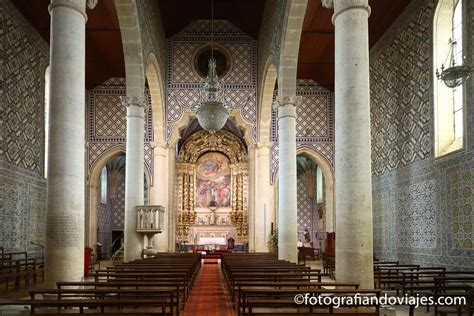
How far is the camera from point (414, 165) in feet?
51.8

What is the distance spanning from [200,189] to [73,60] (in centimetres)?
2531

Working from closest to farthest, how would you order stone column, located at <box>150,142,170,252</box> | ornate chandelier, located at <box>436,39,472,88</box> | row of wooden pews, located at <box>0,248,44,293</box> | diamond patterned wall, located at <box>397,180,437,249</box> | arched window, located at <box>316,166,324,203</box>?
ornate chandelier, located at <box>436,39,472,88</box>
row of wooden pews, located at <box>0,248,44,293</box>
diamond patterned wall, located at <box>397,180,437,249</box>
stone column, located at <box>150,142,170,252</box>
arched window, located at <box>316,166,324,203</box>

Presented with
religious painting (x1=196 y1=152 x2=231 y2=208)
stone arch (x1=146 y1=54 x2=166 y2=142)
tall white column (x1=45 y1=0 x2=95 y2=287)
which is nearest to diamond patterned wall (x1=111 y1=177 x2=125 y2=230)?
religious painting (x1=196 y1=152 x2=231 y2=208)

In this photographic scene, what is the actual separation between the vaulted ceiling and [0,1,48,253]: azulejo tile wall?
79 centimetres

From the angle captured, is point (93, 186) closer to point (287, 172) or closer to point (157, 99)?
point (157, 99)

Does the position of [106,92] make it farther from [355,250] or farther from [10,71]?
[355,250]

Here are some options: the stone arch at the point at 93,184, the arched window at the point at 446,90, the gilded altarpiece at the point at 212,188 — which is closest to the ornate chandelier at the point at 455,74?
the arched window at the point at 446,90

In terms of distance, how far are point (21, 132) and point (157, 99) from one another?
677 cm

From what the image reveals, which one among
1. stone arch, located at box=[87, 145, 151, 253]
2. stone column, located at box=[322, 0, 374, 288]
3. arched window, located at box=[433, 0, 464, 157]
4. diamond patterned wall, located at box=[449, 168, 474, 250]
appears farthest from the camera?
stone arch, located at box=[87, 145, 151, 253]

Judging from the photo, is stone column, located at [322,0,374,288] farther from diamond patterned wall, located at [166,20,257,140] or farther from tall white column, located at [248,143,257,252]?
tall white column, located at [248,143,257,252]

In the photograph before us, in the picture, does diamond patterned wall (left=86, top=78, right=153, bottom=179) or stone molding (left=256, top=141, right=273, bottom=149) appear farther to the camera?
diamond patterned wall (left=86, top=78, right=153, bottom=179)

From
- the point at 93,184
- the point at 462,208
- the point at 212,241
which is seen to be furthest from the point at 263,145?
the point at 462,208

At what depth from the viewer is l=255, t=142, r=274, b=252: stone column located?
76.8 ft

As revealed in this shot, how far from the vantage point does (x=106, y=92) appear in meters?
25.0
